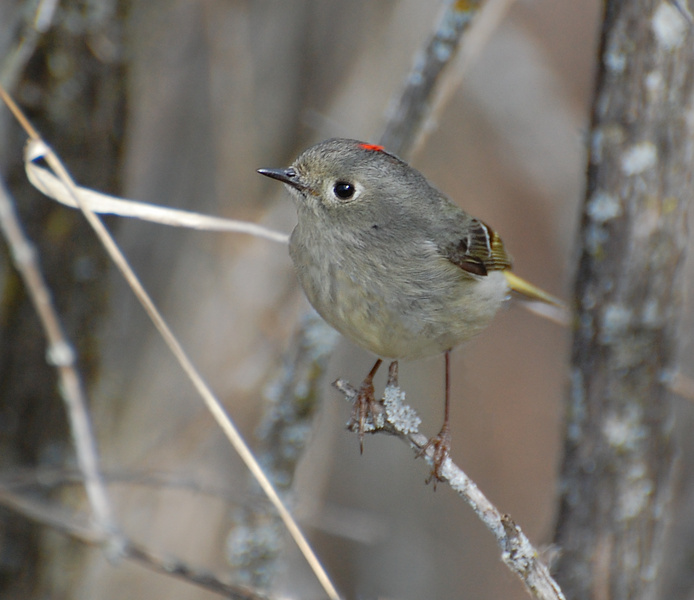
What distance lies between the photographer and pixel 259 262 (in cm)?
399

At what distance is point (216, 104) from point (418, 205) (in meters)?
1.94

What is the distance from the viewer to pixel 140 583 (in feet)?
13.4

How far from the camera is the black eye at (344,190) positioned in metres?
2.42

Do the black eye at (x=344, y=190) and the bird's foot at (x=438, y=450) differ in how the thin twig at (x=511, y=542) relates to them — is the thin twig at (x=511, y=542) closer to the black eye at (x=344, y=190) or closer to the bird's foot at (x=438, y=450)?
the bird's foot at (x=438, y=450)

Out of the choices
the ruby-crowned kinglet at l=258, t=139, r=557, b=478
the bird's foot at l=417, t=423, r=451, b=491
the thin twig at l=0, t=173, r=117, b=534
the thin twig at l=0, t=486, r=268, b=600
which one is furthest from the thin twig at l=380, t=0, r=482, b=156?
the thin twig at l=0, t=486, r=268, b=600

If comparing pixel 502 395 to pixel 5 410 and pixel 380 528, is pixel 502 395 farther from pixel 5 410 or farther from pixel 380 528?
pixel 5 410

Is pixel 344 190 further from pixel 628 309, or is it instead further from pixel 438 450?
pixel 628 309

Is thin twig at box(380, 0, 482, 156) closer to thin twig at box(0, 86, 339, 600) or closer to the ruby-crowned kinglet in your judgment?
the ruby-crowned kinglet

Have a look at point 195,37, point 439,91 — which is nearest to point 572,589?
point 439,91

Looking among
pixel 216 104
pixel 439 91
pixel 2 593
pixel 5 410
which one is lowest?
pixel 2 593

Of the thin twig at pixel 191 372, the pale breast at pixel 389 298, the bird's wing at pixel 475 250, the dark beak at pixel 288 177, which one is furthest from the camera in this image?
the bird's wing at pixel 475 250

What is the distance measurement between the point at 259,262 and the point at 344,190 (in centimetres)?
162

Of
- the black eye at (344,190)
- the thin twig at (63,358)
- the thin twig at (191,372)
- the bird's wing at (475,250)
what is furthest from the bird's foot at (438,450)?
the thin twig at (63,358)

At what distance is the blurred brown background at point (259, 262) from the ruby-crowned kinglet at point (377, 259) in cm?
65
